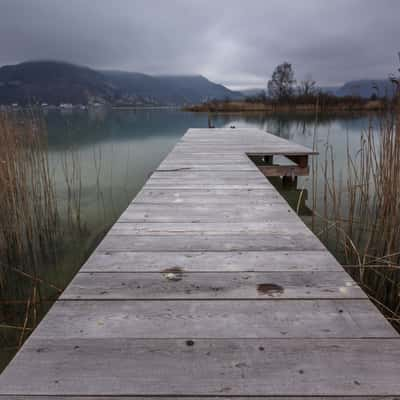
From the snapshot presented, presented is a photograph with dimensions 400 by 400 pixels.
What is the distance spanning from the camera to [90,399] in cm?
57

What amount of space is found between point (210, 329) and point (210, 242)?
1.82 ft

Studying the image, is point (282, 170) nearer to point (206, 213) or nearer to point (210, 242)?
point (206, 213)

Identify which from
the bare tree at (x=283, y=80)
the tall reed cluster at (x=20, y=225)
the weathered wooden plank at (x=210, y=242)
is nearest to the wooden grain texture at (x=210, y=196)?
the weathered wooden plank at (x=210, y=242)

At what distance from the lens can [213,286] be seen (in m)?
0.95

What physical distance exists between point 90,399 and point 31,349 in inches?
9.1

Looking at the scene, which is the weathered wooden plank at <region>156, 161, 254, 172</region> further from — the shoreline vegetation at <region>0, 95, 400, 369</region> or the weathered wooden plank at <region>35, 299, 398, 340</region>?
the weathered wooden plank at <region>35, 299, 398, 340</region>

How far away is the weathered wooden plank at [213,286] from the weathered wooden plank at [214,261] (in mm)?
35

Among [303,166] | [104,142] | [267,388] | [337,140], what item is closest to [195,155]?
[303,166]

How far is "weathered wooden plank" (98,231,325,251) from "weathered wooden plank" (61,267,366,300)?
20cm

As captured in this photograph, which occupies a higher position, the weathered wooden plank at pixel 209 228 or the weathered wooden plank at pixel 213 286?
the weathered wooden plank at pixel 209 228

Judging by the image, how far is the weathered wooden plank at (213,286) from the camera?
90 centimetres

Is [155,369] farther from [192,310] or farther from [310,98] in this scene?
[310,98]

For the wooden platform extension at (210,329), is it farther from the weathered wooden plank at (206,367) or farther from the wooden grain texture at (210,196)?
the wooden grain texture at (210,196)

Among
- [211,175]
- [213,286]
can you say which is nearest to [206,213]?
[213,286]
